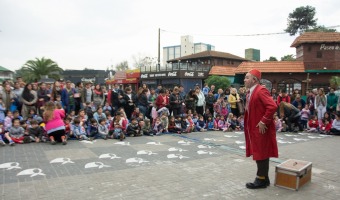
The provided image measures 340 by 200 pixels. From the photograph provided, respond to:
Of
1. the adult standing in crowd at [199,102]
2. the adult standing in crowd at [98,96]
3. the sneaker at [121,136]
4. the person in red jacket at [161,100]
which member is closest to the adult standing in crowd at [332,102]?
the adult standing in crowd at [199,102]

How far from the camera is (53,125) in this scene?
821cm

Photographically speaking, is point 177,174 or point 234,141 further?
point 234,141

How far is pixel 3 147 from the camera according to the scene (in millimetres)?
7602

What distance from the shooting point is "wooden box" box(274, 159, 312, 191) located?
4.54 meters

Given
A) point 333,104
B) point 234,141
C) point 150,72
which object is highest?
point 150,72

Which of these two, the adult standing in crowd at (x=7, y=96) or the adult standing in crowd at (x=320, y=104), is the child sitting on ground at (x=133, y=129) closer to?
the adult standing in crowd at (x=7, y=96)

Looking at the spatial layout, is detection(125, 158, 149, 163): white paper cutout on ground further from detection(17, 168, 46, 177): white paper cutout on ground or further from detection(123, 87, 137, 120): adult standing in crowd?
detection(123, 87, 137, 120): adult standing in crowd

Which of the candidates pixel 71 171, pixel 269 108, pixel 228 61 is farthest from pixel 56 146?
pixel 228 61

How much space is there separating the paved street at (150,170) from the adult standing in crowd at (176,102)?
2.85 metres

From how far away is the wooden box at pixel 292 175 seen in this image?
14.9ft

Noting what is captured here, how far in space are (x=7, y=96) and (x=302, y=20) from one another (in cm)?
4777

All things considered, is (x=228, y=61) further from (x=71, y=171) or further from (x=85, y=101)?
(x=71, y=171)

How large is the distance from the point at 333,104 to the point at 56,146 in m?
11.0

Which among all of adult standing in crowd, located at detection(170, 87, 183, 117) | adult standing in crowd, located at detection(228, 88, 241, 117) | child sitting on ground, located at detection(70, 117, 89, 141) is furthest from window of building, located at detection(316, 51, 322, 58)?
child sitting on ground, located at detection(70, 117, 89, 141)
